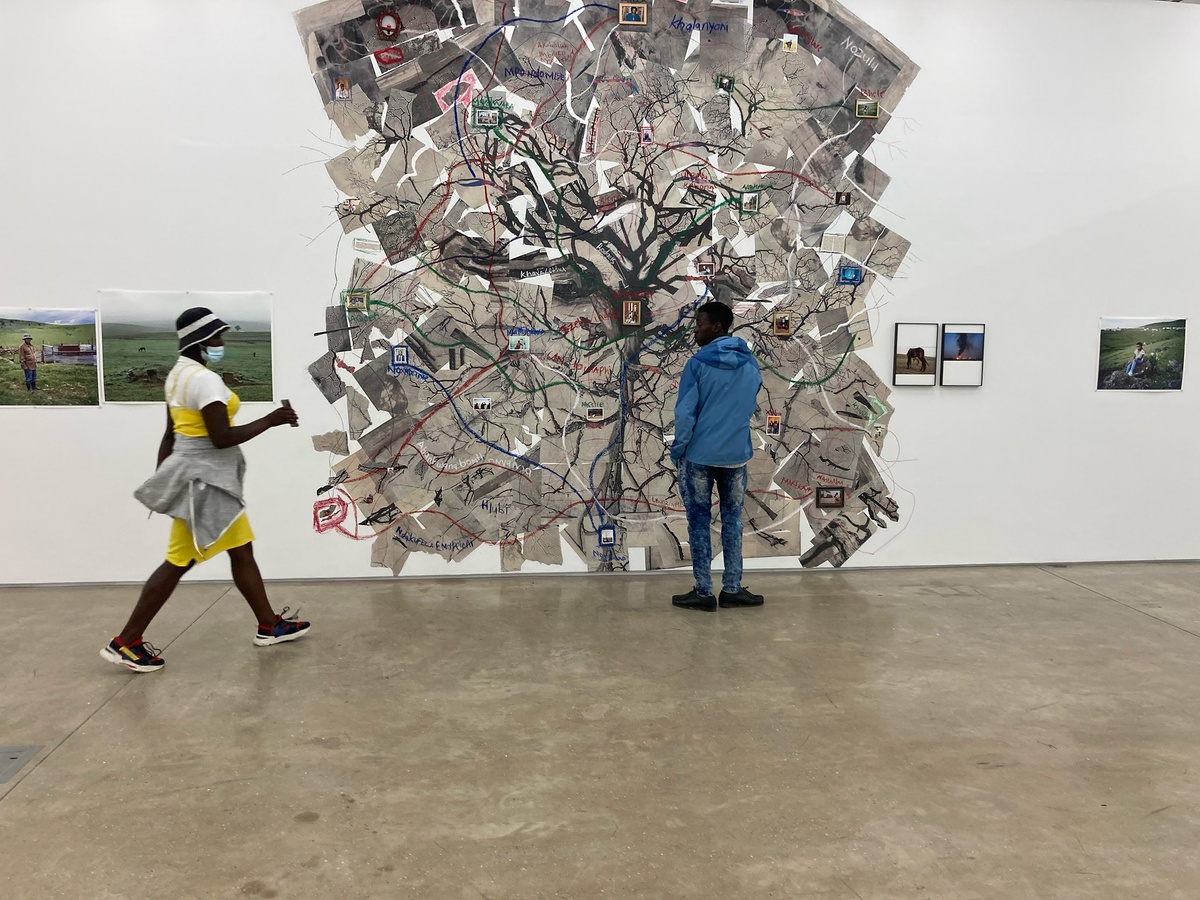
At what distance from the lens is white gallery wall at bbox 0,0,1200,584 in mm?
4492

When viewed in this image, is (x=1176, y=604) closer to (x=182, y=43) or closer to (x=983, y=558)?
(x=983, y=558)

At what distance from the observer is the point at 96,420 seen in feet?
15.1

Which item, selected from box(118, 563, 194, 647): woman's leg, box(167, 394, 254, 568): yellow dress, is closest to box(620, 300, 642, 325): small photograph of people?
box(167, 394, 254, 568): yellow dress

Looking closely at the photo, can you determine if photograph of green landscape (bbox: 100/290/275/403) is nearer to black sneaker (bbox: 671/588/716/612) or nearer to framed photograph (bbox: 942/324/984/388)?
black sneaker (bbox: 671/588/716/612)

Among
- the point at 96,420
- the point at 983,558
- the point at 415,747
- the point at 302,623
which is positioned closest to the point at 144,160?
the point at 96,420

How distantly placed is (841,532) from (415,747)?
10.5 feet

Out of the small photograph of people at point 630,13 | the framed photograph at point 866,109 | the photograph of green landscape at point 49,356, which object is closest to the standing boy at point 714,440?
the framed photograph at point 866,109

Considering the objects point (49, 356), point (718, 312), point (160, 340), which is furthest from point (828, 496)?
point (49, 356)

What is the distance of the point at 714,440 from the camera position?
14.1 feet

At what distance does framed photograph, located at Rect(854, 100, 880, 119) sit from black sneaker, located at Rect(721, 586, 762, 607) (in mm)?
2906

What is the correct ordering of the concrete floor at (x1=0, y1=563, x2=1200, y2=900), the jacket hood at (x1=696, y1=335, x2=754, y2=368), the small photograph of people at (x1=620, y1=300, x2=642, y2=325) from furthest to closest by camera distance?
the small photograph of people at (x1=620, y1=300, x2=642, y2=325), the jacket hood at (x1=696, y1=335, x2=754, y2=368), the concrete floor at (x1=0, y1=563, x2=1200, y2=900)

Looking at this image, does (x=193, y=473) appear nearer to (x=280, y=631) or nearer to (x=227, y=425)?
(x=227, y=425)

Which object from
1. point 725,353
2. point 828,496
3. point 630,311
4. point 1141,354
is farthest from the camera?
Answer: point 1141,354

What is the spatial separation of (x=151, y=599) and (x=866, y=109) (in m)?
4.62
